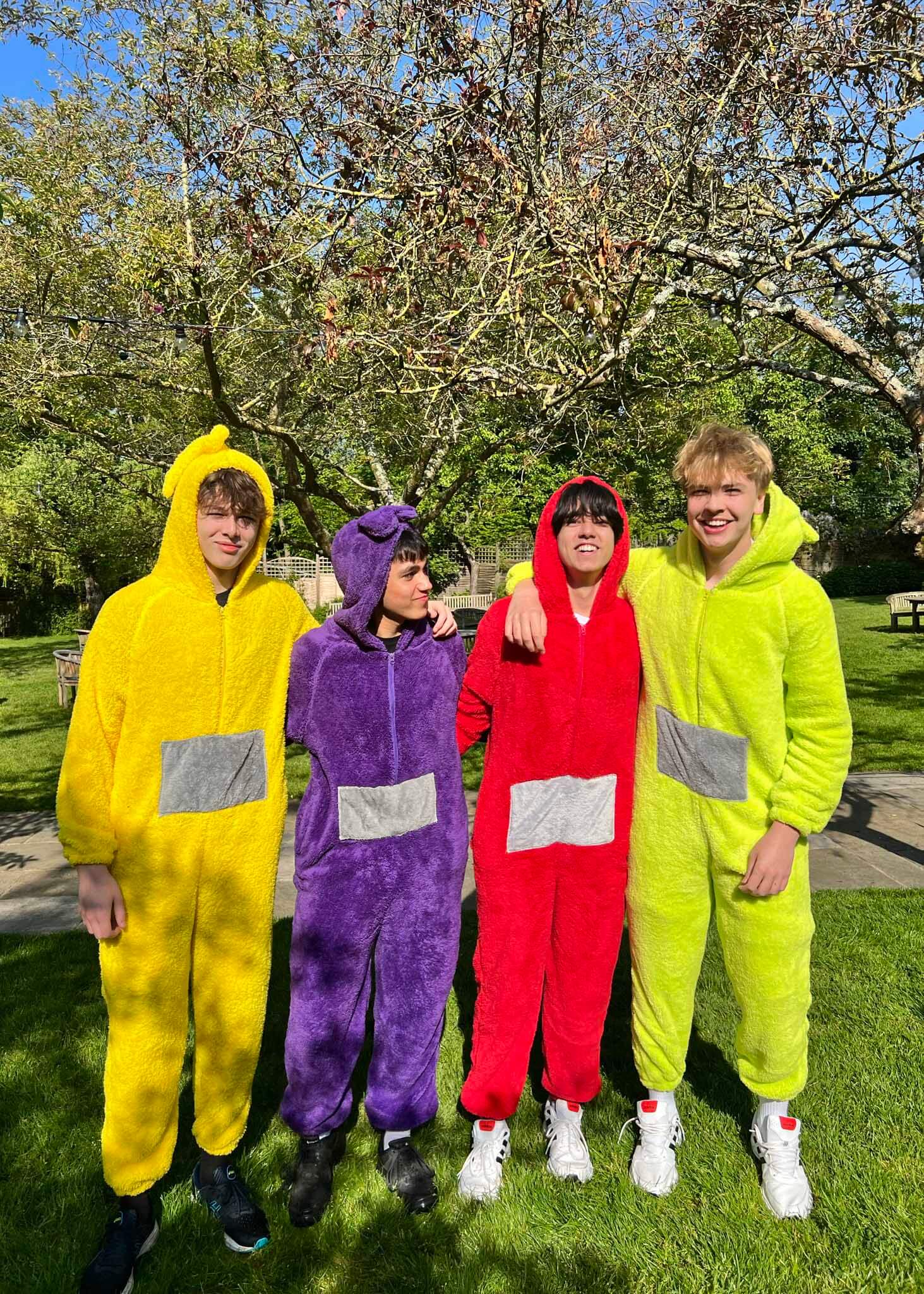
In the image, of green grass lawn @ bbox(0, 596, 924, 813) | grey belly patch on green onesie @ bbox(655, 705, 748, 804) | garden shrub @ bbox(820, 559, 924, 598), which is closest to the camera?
grey belly patch on green onesie @ bbox(655, 705, 748, 804)

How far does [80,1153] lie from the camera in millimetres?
2439

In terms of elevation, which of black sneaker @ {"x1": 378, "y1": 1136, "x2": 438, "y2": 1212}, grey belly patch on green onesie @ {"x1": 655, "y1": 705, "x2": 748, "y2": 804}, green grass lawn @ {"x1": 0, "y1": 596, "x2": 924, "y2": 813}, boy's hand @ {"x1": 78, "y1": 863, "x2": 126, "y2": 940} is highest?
grey belly patch on green onesie @ {"x1": 655, "y1": 705, "x2": 748, "y2": 804}

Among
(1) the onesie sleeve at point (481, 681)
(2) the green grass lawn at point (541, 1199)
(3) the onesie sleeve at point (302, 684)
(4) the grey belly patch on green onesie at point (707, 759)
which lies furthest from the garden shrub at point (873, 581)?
(3) the onesie sleeve at point (302, 684)

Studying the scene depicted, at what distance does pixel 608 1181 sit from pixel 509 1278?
17.5 inches

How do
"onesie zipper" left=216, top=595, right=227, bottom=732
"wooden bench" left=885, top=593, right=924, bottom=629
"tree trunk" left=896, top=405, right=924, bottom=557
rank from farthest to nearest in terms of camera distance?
"wooden bench" left=885, top=593, right=924, bottom=629
"tree trunk" left=896, top=405, right=924, bottom=557
"onesie zipper" left=216, top=595, right=227, bottom=732

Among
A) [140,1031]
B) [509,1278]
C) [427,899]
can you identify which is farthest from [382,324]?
[509,1278]

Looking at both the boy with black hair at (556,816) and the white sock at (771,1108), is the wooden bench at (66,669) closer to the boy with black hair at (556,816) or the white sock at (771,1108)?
the boy with black hair at (556,816)

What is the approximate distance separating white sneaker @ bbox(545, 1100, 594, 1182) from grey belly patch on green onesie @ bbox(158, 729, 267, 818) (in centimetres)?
141

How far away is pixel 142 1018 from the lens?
1946 mm

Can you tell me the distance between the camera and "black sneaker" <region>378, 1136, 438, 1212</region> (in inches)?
88.5

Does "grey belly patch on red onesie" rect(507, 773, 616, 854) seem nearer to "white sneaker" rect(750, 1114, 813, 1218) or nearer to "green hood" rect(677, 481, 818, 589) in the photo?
"green hood" rect(677, 481, 818, 589)

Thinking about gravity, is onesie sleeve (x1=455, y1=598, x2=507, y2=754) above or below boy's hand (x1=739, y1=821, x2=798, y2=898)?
above

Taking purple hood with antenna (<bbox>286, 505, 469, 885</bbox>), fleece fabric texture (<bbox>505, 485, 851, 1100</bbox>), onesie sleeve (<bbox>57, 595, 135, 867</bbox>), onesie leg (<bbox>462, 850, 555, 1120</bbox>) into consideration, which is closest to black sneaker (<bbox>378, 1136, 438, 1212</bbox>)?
onesie leg (<bbox>462, 850, 555, 1120</bbox>)

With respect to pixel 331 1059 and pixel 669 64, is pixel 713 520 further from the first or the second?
pixel 669 64
